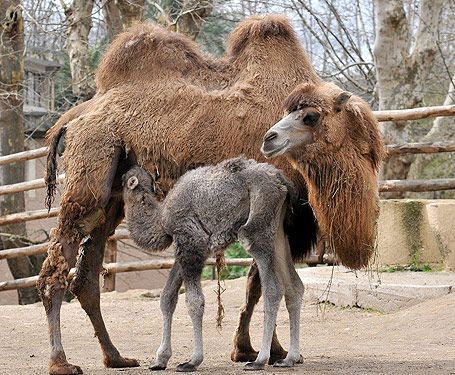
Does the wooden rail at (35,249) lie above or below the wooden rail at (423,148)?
below

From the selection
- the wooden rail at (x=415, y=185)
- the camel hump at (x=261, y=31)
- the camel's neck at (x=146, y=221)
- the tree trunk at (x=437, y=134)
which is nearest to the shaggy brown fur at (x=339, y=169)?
the camel hump at (x=261, y=31)

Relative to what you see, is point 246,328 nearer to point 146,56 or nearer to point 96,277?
point 96,277

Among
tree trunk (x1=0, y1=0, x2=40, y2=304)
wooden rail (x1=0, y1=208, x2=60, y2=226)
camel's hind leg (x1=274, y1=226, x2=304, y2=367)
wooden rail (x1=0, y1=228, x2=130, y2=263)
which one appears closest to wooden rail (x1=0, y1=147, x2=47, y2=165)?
wooden rail (x1=0, y1=208, x2=60, y2=226)

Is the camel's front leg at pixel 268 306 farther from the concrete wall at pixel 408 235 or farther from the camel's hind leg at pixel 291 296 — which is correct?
the concrete wall at pixel 408 235

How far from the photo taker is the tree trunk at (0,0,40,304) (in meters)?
13.7

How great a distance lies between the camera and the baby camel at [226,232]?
5531 millimetres

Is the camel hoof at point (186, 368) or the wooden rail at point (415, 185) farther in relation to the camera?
the wooden rail at point (415, 185)

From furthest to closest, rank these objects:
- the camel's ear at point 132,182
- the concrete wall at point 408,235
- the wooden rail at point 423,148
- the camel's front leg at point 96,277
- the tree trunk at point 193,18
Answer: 1. the tree trunk at point 193,18
2. the wooden rail at point 423,148
3. the concrete wall at point 408,235
4. the camel's front leg at point 96,277
5. the camel's ear at point 132,182

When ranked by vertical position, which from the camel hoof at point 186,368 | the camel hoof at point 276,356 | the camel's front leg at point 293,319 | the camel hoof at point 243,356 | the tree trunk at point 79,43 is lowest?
the camel hoof at point 243,356

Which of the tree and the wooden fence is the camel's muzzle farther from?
the tree

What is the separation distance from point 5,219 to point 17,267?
82.8 inches

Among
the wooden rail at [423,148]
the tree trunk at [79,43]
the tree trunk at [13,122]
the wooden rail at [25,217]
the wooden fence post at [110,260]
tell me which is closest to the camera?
the wooden rail at [423,148]

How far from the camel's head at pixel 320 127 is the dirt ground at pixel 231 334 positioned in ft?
4.35

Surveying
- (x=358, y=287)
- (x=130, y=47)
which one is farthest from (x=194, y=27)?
(x=130, y=47)
